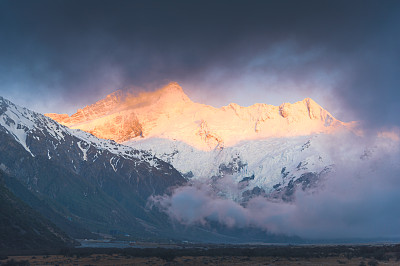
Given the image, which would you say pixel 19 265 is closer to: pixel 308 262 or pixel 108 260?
pixel 108 260

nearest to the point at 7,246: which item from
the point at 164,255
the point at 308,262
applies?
the point at 164,255

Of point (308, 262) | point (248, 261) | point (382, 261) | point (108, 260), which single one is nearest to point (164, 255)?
point (108, 260)

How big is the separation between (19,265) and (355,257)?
8630 cm

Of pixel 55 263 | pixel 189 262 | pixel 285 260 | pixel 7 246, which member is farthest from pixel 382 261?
pixel 7 246

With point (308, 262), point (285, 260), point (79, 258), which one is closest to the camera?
point (308, 262)

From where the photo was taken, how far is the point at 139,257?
160 meters

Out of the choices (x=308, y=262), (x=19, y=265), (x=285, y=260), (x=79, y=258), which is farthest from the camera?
(x=79, y=258)

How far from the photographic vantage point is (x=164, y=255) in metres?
159

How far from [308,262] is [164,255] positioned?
160 feet

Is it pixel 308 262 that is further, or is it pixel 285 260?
pixel 285 260

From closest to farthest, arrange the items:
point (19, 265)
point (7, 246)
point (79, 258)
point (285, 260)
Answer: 1. point (19, 265)
2. point (285, 260)
3. point (79, 258)
4. point (7, 246)

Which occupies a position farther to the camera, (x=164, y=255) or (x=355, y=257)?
(x=164, y=255)

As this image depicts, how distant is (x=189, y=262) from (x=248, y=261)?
16.1m

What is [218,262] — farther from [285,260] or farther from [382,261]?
[382,261]
